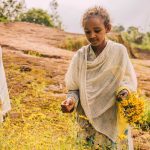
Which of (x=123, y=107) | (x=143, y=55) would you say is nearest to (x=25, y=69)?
(x=123, y=107)

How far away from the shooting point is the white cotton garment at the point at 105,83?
376cm

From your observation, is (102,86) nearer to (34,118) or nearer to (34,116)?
(34,118)

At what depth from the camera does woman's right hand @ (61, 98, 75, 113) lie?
347 cm

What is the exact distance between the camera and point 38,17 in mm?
18656

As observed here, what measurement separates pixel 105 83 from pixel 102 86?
35 millimetres

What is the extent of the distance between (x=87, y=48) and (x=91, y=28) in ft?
0.92

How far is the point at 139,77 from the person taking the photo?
802 cm

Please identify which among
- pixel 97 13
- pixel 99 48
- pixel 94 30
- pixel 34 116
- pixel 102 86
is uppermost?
pixel 97 13

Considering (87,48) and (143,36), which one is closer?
(87,48)

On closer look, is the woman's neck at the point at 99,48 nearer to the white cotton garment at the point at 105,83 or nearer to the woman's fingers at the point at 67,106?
the white cotton garment at the point at 105,83

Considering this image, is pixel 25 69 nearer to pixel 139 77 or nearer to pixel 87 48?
pixel 139 77

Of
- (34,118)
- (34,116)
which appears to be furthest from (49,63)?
(34,118)

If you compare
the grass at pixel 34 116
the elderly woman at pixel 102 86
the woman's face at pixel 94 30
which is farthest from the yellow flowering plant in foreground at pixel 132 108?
the woman's face at pixel 94 30

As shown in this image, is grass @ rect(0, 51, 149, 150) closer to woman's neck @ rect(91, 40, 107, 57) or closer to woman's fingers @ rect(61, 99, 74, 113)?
woman's fingers @ rect(61, 99, 74, 113)
